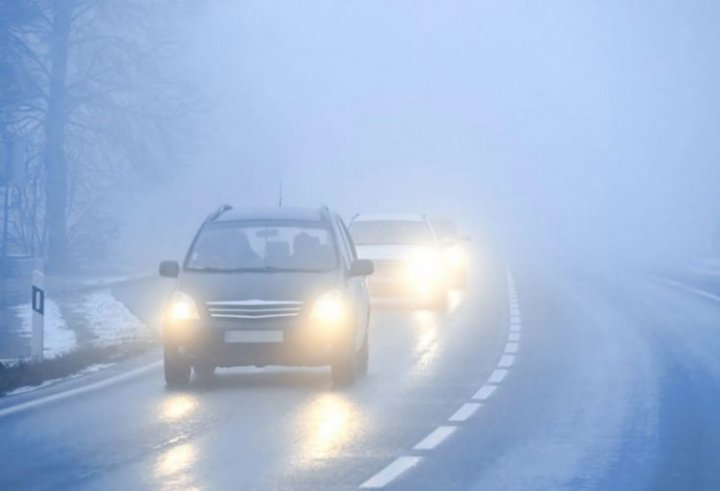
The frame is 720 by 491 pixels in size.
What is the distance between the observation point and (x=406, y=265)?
104 ft

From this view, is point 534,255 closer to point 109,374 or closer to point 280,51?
point 280,51

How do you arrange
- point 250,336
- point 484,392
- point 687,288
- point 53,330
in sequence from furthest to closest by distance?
1. point 687,288
2. point 53,330
3. point 484,392
4. point 250,336

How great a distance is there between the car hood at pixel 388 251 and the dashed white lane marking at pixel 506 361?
10085 mm

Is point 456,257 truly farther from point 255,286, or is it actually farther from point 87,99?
point 255,286

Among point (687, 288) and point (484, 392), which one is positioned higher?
point (687, 288)

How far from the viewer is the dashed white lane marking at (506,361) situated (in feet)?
67.1

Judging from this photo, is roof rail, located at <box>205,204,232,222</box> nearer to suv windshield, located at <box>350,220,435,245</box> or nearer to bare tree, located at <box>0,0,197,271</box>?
suv windshield, located at <box>350,220,435,245</box>

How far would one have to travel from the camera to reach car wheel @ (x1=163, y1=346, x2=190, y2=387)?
678 inches

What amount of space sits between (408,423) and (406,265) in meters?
17.1

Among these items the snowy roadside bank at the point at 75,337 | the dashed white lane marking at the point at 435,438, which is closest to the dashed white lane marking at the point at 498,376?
the dashed white lane marking at the point at 435,438

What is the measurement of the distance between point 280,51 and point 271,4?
837 inches

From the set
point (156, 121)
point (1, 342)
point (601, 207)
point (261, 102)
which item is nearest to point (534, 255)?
point (261, 102)

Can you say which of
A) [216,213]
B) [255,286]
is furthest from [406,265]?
[255,286]

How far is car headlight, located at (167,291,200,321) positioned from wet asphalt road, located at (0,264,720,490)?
2.36 feet
